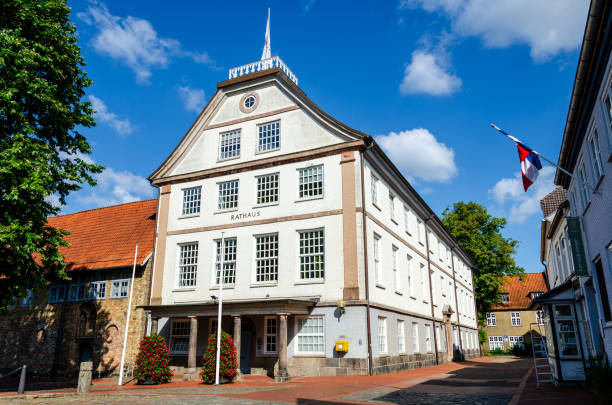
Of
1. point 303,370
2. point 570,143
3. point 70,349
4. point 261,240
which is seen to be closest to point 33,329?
point 70,349

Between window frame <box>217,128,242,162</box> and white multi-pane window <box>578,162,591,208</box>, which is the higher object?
window frame <box>217,128,242,162</box>

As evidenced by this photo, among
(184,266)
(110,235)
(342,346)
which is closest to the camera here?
(342,346)

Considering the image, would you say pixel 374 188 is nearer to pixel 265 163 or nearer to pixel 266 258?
pixel 265 163

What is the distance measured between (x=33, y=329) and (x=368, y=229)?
21.8m

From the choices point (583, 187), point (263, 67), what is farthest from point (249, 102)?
point (583, 187)

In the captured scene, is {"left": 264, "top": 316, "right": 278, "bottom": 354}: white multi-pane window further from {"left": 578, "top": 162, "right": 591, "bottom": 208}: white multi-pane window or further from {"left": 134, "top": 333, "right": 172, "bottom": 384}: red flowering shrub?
{"left": 578, "top": 162, "right": 591, "bottom": 208}: white multi-pane window

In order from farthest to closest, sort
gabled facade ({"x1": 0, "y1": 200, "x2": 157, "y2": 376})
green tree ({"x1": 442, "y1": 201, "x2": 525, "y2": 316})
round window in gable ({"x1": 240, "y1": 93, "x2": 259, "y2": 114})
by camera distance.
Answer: green tree ({"x1": 442, "y1": 201, "x2": 525, "y2": 316}), round window in gable ({"x1": 240, "y1": 93, "x2": 259, "y2": 114}), gabled facade ({"x1": 0, "y1": 200, "x2": 157, "y2": 376})

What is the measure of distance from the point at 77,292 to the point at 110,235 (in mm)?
4259

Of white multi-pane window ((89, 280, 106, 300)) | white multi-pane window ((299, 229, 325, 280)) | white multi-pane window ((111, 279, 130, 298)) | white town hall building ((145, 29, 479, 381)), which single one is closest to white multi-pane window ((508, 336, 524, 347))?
white town hall building ((145, 29, 479, 381))

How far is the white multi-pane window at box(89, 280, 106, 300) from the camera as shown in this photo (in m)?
27.1

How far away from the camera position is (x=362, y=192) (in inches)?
846

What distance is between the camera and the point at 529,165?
45.3 ft

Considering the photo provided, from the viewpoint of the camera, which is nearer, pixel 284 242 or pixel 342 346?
pixel 342 346

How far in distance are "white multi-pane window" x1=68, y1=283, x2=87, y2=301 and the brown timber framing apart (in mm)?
7689
